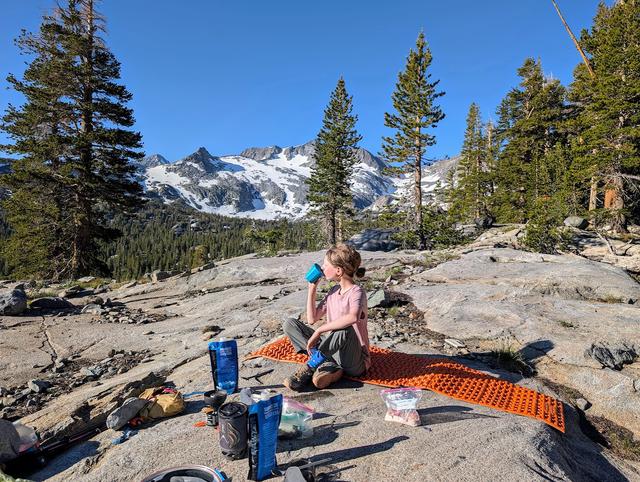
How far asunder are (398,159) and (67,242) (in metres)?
21.0

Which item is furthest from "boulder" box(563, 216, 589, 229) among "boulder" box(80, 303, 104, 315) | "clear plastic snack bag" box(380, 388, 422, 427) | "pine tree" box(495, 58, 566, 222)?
"boulder" box(80, 303, 104, 315)

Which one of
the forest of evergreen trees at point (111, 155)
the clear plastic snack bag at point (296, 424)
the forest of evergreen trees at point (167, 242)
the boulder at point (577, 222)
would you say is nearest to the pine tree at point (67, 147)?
the forest of evergreen trees at point (111, 155)

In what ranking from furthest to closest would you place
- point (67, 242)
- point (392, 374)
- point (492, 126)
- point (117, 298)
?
point (492, 126) < point (67, 242) < point (117, 298) < point (392, 374)

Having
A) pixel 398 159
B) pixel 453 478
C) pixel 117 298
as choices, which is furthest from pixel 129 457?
pixel 398 159

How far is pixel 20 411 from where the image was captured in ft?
16.1

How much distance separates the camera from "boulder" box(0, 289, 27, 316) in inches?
380

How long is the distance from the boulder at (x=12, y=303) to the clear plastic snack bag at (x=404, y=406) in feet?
34.8

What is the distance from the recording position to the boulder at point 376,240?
27.7 m

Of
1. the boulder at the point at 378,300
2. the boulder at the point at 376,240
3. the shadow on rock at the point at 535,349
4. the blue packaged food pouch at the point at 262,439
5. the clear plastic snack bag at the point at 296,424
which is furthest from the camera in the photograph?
the boulder at the point at 376,240

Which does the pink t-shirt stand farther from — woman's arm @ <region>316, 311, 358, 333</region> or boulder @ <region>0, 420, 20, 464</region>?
boulder @ <region>0, 420, 20, 464</region>

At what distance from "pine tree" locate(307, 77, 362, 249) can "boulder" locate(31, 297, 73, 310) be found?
968 inches

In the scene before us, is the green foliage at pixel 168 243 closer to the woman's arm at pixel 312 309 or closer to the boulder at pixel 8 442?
the woman's arm at pixel 312 309

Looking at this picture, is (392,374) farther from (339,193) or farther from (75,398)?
(339,193)

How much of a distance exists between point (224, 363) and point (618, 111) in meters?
25.5
